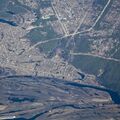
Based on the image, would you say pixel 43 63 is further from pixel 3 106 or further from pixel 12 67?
pixel 3 106

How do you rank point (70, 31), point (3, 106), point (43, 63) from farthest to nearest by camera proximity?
point (70, 31) → point (43, 63) → point (3, 106)

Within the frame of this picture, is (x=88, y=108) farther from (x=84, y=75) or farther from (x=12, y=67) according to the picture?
(x=12, y=67)

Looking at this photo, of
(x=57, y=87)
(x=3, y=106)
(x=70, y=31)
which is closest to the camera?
(x=3, y=106)

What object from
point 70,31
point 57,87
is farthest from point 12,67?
point 70,31

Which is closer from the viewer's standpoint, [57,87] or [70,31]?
[57,87]

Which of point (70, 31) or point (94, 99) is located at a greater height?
point (70, 31)

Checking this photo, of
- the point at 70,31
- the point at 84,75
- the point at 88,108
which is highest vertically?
the point at 70,31

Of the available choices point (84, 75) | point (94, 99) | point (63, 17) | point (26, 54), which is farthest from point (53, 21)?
point (94, 99)
